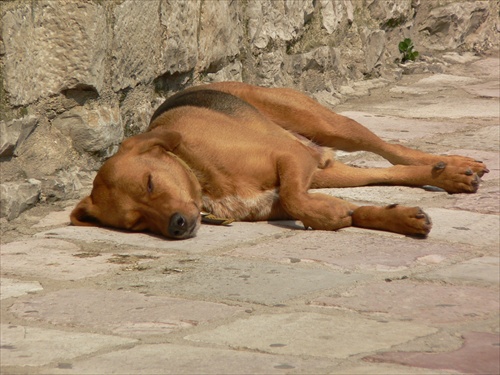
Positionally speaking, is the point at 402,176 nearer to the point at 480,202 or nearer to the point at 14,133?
the point at 480,202

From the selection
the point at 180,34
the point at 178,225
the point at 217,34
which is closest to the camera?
the point at 178,225

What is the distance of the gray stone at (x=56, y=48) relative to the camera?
5145 mm

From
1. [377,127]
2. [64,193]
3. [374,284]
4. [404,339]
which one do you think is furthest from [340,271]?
[377,127]

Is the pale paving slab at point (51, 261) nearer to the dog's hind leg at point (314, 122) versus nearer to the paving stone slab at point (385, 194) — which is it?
the paving stone slab at point (385, 194)

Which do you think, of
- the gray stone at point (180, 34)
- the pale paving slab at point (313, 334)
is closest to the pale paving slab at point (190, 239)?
the pale paving slab at point (313, 334)

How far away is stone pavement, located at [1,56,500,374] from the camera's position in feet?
9.91

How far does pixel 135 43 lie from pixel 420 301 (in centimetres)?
295

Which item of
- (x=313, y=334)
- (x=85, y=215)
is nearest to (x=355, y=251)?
(x=313, y=334)

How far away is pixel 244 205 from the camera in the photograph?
5.10m

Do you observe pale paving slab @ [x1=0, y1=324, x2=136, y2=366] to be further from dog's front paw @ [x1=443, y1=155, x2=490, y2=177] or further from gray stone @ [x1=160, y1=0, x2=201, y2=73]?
gray stone @ [x1=160, y1=0, x2=201, y2=73]

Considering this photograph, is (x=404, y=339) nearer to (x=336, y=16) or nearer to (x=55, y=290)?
(x=55, y=290)

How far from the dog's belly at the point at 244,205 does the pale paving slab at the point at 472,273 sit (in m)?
1.30

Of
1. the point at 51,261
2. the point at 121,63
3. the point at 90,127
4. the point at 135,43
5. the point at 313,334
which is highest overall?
the point at 135,43

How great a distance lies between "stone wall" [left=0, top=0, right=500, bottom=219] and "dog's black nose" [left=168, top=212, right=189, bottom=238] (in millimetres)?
916
